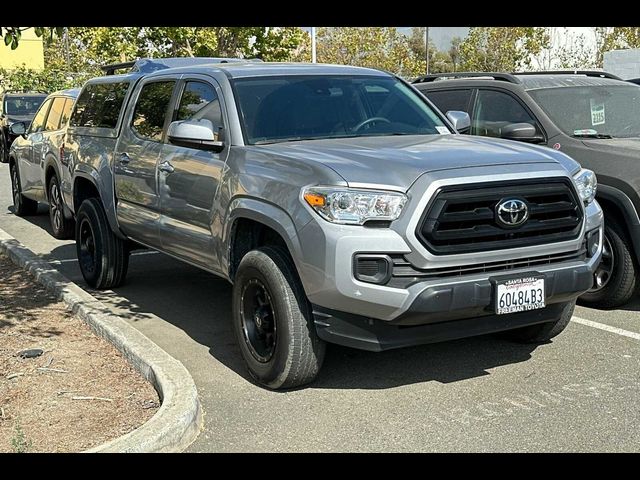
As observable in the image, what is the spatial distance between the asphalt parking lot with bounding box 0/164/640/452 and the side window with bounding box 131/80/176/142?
4.89ft

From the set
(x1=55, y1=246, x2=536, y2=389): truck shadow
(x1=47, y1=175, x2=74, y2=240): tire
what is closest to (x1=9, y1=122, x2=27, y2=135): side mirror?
(x1=47, y1=175, x2=74, y2=240): tire

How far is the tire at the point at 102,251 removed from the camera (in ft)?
24.5

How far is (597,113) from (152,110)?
3814 mm

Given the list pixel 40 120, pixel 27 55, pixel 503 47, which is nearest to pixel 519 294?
pixel 40 120

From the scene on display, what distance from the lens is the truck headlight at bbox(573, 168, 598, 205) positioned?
5191 mm

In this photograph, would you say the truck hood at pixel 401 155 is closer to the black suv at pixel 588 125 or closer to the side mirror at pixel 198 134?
the side mirror at pixel 198 134

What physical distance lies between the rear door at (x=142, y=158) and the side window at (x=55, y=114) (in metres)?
4.30

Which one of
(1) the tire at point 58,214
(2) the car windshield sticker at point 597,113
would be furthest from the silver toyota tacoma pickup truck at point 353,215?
(1) the tire at point 58,214

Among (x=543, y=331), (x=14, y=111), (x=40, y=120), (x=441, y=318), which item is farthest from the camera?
(x=14, y=111)

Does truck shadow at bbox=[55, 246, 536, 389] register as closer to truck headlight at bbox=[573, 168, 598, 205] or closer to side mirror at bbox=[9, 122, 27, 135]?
truck headlight at bbox=[573, 168, 598, 205]

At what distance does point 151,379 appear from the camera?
5059 mm

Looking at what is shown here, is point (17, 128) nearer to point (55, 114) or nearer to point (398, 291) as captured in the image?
point (55, 114)

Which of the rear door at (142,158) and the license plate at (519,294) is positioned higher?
the rear door at (142,158)

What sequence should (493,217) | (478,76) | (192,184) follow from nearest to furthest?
(493,217) < (192,184) < (478,76)
